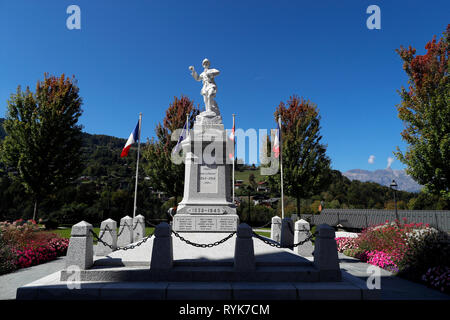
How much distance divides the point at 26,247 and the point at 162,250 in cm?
799

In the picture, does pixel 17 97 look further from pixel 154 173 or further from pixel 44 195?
pixel 154 173

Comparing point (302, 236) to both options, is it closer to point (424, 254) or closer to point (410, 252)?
point (410, 252)

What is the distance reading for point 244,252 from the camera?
21.1 feet

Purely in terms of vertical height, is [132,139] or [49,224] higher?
[132,139]

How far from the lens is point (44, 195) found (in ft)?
70.7

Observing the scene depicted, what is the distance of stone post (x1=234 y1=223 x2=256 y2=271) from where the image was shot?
6398mm

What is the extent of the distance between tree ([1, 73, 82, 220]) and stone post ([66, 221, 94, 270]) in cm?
1662

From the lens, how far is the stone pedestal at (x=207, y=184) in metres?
10.0

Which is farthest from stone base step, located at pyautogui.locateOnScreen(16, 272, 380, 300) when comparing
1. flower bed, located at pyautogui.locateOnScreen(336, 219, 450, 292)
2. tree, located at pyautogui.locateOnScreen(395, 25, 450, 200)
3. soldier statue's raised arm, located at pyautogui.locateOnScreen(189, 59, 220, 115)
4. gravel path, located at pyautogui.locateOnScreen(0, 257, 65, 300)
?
tree, located at pyautogui.locateOnScreen(395, 25, 450, 200)

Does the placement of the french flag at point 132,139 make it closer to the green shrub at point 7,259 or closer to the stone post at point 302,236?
the green shrub at point 7,259

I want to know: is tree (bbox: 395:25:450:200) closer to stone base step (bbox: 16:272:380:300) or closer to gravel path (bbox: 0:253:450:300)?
gravel path (bbox: 0:253:450:300)

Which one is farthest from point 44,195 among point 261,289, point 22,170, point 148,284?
point 261,289

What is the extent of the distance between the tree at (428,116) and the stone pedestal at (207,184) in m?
11.8

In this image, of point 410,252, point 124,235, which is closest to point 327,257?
point 410,252
